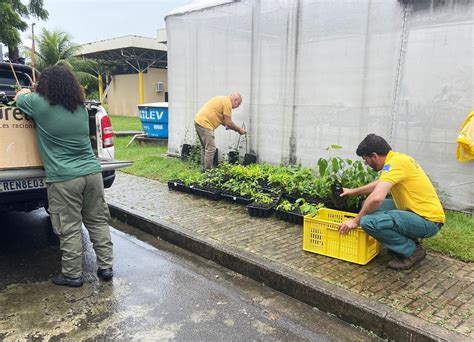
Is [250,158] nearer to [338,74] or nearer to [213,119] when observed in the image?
[213,119]

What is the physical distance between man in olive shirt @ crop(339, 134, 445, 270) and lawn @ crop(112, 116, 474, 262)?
497 millimetres

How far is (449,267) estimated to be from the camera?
4.03m

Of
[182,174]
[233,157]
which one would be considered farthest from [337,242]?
[233,157]

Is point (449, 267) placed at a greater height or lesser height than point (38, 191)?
lesser

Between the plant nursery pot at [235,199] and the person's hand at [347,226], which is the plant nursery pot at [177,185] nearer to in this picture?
the plant nursery pot at [235,199]

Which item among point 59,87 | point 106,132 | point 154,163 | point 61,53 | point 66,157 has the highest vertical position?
point 61,53

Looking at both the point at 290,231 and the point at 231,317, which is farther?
the point at 290,231

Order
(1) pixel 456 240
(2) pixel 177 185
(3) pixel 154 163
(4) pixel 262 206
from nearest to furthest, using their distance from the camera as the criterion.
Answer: (1) pixel 456 240 < (4) pixel 262 206 < (2) pixel 177 185 < (3) pixel 154 163

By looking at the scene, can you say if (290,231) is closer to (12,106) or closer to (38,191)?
(38,191)

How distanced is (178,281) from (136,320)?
0.80m

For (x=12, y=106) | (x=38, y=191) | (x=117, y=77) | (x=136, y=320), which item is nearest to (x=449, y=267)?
(x=136, y=320)

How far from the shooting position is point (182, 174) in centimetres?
759

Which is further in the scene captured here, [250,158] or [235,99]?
[250,158]

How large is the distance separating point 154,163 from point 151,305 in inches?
240
